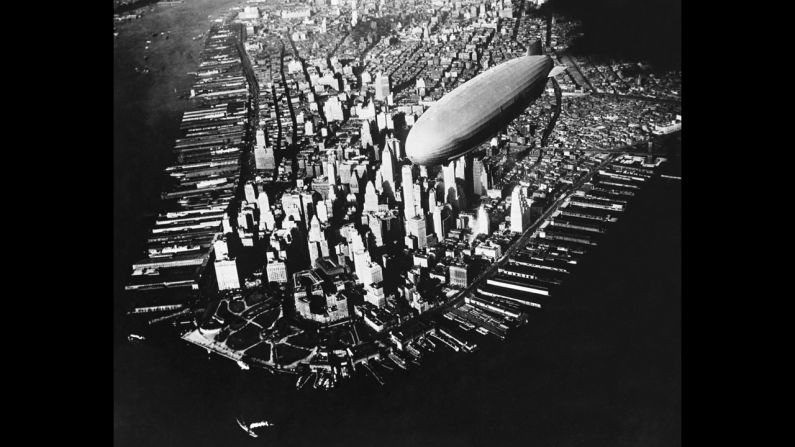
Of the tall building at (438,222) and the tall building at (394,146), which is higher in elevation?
the tall building at (394,146)

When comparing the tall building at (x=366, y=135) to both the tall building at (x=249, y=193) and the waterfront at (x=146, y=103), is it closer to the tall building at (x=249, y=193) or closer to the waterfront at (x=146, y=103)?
the tall building at (x=249, y=193)

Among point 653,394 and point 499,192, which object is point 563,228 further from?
point 653,394

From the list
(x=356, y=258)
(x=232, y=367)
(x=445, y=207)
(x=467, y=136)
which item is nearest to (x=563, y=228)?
(x=445, y=207)

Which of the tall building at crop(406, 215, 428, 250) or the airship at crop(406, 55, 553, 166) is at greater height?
the airship at crop(406, 55, 553, 166)

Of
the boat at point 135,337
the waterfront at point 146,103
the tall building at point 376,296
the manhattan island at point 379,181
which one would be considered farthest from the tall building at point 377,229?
the boat at point 135,337

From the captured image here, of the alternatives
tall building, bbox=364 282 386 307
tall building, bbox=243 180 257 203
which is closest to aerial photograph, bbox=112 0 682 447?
tall building, bbox=364 282 386 307

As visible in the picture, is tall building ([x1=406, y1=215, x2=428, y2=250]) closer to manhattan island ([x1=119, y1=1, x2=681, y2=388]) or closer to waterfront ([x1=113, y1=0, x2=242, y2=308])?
manhattan island ([x1=119, y1=1, x2=681, y2=388])

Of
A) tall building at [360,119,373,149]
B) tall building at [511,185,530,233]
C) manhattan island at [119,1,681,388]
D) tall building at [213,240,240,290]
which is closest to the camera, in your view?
manhattan island at [119,1,681,388]
